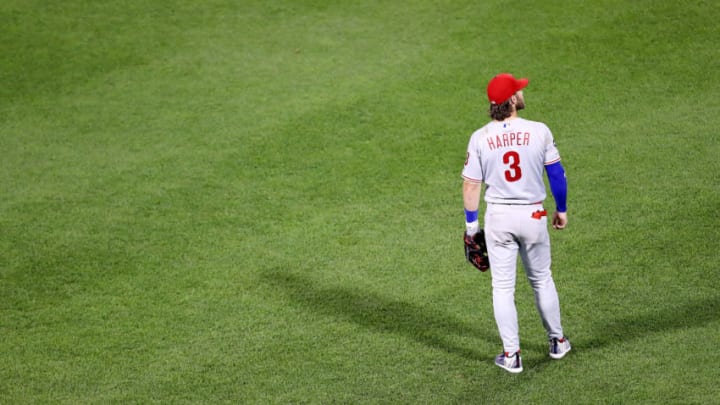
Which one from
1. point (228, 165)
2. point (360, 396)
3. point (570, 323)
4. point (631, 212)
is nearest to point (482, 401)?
point (360, 396)

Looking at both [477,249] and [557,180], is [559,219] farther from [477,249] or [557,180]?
[477,249]

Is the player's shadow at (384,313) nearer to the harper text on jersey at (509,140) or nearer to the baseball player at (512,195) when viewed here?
the baseball player at (512,195)

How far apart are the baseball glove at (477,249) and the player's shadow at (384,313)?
68 centimetres

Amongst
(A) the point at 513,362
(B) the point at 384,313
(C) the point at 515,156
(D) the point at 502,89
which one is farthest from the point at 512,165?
(B) the point at 384,313

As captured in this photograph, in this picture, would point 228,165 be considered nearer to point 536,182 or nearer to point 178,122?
point 178,122

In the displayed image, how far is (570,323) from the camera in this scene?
6402mm

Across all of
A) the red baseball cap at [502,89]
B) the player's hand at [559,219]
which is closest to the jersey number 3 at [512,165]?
the red baseball cap at [502,89]

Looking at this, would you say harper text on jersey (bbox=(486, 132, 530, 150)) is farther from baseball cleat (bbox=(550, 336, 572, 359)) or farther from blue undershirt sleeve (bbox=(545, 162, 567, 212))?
baseball cleat (bbox=(550, 336, 572, 359))

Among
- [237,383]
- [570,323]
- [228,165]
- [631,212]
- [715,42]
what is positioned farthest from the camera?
[715,42]

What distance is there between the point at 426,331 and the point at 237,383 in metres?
1.40

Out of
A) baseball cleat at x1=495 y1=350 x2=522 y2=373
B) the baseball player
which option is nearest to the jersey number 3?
the baseball player

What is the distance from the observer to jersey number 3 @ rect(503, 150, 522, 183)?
219 inches

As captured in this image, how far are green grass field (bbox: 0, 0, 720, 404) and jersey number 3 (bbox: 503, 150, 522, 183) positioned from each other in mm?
1278

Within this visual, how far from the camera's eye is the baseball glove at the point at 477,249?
5.84m
